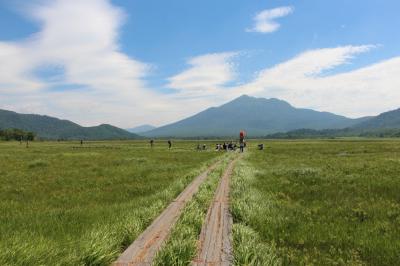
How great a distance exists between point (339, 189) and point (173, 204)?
10.9 meters

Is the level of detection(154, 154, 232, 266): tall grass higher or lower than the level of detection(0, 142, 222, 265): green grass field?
higher

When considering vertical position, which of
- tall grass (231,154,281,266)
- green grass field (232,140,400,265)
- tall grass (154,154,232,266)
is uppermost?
tall grass (154,154,232,266)

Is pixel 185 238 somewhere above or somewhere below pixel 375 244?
above

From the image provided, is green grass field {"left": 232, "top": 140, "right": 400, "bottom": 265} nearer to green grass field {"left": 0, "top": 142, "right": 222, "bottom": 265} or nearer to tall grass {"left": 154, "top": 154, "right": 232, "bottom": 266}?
tall grass {"left": 154, "top": 154, "right": 232, "bottom": 266}

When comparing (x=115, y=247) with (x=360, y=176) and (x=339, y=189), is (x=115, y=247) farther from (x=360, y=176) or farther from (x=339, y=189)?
(x=360, y=176)

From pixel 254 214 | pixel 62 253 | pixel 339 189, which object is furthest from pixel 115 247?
pixel 339 189

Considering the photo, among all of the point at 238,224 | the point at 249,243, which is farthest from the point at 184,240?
the point at 238,224

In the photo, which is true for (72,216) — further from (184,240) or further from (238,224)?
(184,240)

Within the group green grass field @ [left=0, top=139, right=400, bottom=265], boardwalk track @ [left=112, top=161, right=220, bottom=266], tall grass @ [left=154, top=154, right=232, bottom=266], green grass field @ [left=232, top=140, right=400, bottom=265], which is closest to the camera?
tall grass @ [left=154, top=154, right=232, bottom=266]

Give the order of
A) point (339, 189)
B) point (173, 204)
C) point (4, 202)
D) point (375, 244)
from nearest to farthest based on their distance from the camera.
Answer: point (375, 244) < point (173, 204) < point (4, 202) < point (339, 189)

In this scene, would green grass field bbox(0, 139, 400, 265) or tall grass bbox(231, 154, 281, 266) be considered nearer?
tall grass bbox(231, 154, 281, 266)

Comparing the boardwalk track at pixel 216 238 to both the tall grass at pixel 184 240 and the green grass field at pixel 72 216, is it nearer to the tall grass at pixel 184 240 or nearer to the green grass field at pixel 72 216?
the tall grass at pixel 184 240

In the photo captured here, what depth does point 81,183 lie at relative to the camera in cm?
2391

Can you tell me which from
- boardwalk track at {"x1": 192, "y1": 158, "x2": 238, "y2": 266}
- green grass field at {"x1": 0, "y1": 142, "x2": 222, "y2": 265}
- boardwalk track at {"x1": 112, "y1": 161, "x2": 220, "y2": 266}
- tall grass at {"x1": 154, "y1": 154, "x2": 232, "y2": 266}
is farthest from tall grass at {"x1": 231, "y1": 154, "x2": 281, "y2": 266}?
green grass field at {"x1": 0, "y1": 142, "x2": 222, "y2": 265}
